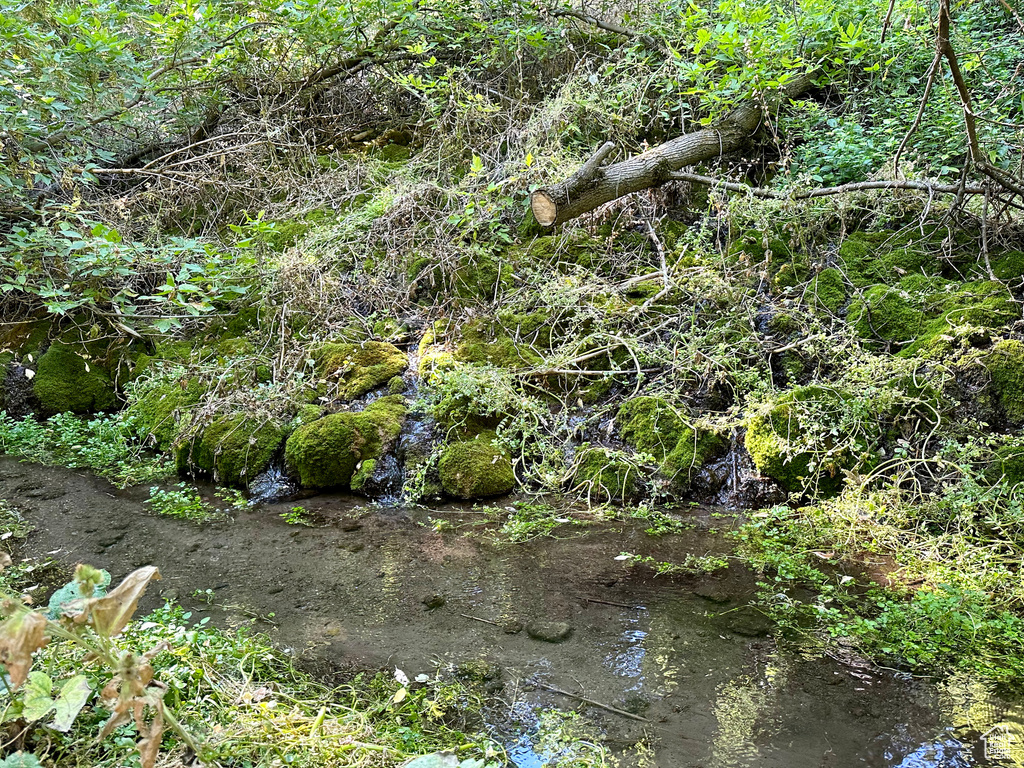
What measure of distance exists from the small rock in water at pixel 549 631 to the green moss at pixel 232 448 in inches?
112

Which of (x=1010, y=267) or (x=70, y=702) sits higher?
(x=1010, y=267)

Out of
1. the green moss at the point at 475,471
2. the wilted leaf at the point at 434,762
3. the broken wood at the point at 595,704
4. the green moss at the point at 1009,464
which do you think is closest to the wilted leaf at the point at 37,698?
the wilted leaf at the point at 434,762

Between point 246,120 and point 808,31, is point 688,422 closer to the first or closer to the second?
point 808,31

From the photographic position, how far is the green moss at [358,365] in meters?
5.60

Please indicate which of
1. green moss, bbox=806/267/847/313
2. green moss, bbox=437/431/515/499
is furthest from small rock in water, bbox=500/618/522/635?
green moss, bbox=806/267/847/313

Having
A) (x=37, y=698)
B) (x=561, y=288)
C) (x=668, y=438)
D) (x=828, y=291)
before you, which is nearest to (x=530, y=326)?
(x=561, y=288)

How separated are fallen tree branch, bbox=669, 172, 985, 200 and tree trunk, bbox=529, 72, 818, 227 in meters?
0.18

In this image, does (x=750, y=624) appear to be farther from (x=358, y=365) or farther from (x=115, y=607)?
(x=358, y=365)

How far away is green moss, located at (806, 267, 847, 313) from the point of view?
5.07 meters

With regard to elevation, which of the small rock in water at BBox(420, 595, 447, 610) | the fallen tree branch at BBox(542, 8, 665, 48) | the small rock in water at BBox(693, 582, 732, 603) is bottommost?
the small rock in water at BBox(420, 595, 447, 610)

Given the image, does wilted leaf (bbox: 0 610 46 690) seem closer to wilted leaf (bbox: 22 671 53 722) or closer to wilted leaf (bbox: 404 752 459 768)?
wilted leaf (bbox: 22 671 53 722)

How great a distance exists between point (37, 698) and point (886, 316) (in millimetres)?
5117

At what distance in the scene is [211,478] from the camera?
5266 mm

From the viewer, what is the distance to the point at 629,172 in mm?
6031
